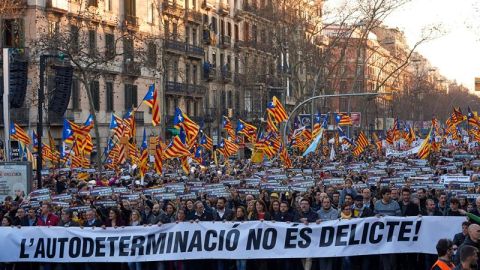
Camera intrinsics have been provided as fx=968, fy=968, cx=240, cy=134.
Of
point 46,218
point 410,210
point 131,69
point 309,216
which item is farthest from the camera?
point 131,69

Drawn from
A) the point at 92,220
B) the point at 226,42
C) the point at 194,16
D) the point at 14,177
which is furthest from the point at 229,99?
the point at 92,220

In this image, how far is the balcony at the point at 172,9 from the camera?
194 ft

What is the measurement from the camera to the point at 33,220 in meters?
16.1

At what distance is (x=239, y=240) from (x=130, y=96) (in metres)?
41.0

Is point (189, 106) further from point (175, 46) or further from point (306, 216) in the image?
point (306, 216)

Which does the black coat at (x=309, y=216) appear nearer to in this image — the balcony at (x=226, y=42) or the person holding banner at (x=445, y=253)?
the person holding banner at (x=445, y=253)

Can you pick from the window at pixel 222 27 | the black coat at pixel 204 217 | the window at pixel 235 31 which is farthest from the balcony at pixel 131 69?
the black coat at pixel 204 217

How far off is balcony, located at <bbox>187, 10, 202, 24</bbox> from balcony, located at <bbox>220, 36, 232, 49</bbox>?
5019 millimetres

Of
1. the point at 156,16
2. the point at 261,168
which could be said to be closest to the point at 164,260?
the point at 261,168

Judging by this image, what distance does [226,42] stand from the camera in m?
70.9

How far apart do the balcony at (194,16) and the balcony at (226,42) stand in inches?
198

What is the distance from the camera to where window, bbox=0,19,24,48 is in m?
44.6

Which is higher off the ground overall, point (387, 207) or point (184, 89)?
point (184, 89)

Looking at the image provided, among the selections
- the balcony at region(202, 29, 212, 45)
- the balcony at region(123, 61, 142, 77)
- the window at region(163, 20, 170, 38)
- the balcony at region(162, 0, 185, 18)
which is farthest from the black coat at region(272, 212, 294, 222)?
the balcony at region(202, 29, 212, 45)
